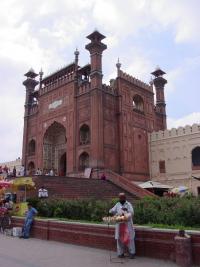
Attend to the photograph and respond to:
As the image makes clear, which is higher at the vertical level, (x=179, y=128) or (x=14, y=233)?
(x=179, y=128)

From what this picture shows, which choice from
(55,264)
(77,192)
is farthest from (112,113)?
(55,264)

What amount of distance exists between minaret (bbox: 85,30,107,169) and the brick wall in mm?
15540

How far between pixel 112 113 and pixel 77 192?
10119 mm

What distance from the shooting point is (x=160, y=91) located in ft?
118

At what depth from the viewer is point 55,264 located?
6.87m

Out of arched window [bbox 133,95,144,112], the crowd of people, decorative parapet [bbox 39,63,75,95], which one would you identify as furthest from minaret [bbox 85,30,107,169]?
the crowd of people

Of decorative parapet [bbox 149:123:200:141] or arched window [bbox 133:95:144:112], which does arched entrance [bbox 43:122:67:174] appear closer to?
arched window [bbox 133:95:144:112]

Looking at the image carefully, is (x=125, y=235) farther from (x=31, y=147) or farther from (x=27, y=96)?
(x=27, y=96)

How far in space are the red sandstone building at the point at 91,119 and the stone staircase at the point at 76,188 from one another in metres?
3.54

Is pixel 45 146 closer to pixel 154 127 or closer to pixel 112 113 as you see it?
pixel 112 113

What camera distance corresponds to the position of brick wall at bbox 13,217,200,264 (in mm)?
6959

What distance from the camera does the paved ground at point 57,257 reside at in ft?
22.4

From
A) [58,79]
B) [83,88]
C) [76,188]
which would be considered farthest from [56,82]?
[76,188]

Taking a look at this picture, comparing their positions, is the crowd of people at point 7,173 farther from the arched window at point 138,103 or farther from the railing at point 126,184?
the arched window at point 138,103
